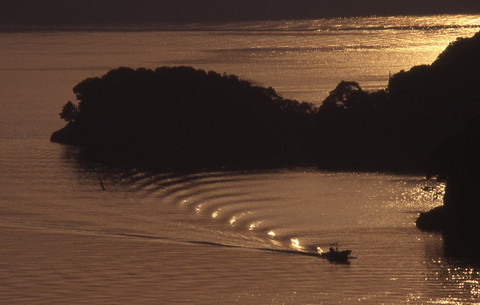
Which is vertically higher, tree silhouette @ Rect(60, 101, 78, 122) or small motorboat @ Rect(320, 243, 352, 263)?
tree silhouette @ Rect(60, 101, 78, 122)

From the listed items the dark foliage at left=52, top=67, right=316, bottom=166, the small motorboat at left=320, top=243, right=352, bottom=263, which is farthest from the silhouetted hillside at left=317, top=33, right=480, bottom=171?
the small motorboat at left=320, top=243, right=352, bottom=263

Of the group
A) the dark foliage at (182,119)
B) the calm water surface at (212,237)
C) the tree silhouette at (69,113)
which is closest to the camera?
the calm water surface at (212,237)

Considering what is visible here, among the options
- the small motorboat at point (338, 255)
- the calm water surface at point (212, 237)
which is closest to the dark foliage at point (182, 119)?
the calm water surface at point (212, 237)

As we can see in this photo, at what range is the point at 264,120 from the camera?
103625mm

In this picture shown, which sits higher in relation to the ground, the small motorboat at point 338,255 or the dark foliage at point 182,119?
the dark foliage at point 182,119

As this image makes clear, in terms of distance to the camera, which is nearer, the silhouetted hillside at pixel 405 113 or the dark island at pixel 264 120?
the silhouetted hillside at pixel 405 113

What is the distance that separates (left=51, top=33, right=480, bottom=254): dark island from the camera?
309 ft

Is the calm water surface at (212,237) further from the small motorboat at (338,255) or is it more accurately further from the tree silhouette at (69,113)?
the tree silhouette at (69,113)

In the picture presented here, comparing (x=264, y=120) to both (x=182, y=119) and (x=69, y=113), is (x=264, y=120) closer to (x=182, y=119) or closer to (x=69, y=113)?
(x=182, y=119)

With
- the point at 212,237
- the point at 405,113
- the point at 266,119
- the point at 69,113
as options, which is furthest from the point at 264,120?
the point at 212,237

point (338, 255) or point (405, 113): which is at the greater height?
point (405, 113)

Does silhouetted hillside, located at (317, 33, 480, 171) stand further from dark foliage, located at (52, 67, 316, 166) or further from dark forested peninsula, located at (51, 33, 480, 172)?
dark foliage, located at (52, 67, 316, 166)

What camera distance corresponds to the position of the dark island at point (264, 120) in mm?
94062

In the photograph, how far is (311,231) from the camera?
67812mm
